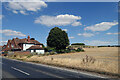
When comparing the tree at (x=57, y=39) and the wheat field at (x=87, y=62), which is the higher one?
the tree at (x=57, y=39)

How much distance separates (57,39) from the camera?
51938 mm

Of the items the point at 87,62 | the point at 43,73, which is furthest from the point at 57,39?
the point at 43,73

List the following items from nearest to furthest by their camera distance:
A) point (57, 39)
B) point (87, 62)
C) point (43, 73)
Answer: point (43, 73) → point (87, 62) → point (57, 39)

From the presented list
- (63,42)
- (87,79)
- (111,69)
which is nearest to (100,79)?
(87,79)

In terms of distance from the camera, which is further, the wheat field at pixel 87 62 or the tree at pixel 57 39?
the tree at pixel 57 39

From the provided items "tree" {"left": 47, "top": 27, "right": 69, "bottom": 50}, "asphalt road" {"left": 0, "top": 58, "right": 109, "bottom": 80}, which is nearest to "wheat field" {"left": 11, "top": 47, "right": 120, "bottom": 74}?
"asphalt road" {"left": 0, "top": 58, "right": 109, "bottom": 80}

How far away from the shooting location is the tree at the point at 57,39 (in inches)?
2045

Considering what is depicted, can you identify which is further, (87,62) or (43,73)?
(87,62)

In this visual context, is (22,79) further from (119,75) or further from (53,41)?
(53,41)

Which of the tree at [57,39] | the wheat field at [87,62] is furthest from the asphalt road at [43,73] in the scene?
the tree at [57,39]

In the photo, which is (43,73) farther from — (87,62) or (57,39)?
(57,39)

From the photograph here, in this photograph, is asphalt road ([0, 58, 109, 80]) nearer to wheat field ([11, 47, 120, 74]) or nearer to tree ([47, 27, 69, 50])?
wheat field ([11, 47, 120, 74])

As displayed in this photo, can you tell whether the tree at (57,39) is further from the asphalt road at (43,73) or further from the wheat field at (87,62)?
the asphalt road at (43,73)

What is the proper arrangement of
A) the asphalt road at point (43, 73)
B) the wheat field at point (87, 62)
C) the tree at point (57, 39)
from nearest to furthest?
the asphalt road at point (43, 73) < the wheat field at point (87, 62) < the tree at point (57, 39)
